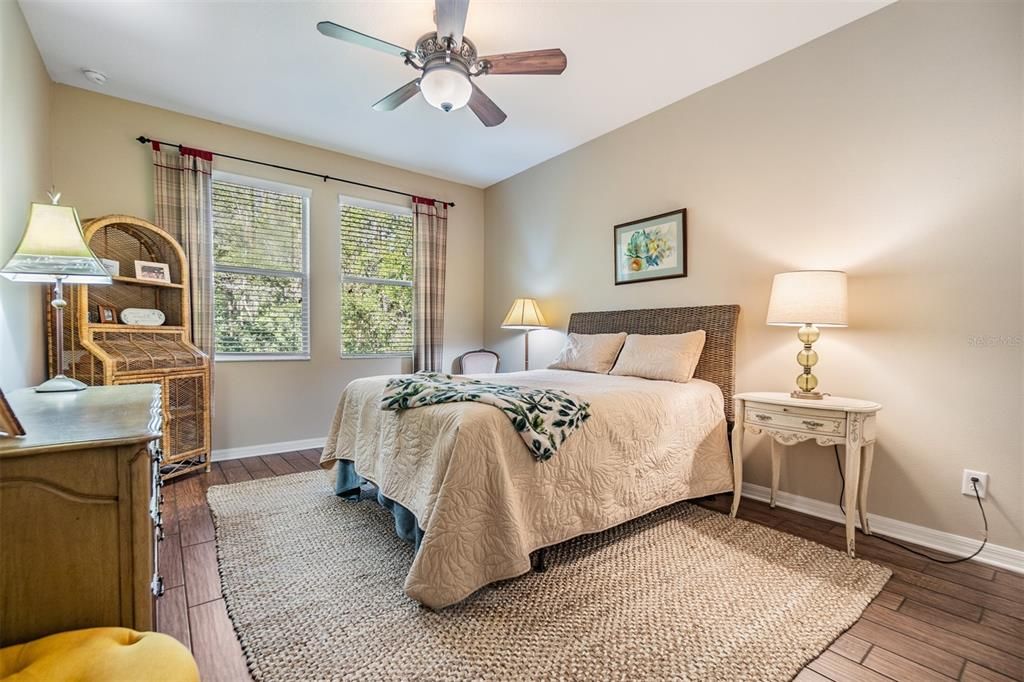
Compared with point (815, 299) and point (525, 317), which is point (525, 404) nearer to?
point (815, 299)

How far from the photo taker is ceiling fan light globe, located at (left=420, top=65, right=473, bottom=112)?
6.88ft

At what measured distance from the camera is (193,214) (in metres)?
3.40

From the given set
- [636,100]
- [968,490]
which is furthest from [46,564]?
[636,100]

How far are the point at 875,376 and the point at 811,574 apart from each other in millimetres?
1143

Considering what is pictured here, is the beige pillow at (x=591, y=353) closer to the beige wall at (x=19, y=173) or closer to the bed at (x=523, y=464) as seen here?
the bed at (x=523, y=464)

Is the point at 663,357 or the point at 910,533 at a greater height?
the point at 663,357

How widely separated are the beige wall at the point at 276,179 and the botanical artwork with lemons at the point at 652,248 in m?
2.13

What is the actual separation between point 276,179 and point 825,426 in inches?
169

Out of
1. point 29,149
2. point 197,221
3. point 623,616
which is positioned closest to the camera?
point 623,616

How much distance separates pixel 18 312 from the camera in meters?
2.27

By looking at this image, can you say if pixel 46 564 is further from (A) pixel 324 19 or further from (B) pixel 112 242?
(B) pixel 112 242

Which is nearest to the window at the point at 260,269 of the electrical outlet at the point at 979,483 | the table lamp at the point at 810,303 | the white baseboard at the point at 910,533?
the table lamp at the point at 810,303

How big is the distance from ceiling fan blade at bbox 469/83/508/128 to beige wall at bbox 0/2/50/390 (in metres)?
2.11

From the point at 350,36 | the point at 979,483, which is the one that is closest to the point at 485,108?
the point at 350,36
